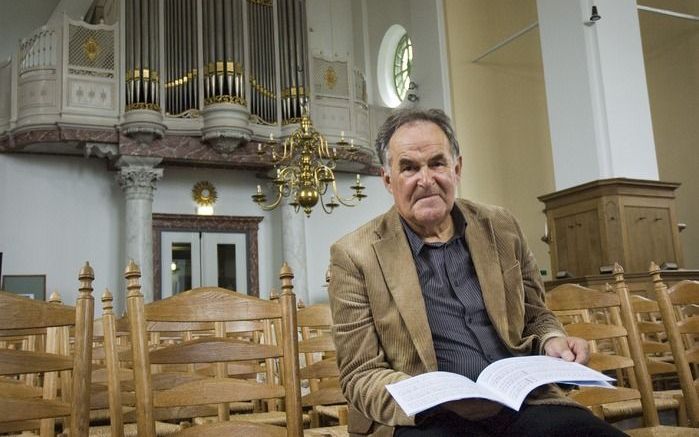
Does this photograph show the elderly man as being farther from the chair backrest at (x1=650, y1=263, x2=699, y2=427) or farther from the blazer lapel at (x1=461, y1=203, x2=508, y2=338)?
the chair backrest at (x1=650, y1=263, x2=699, y2=427)

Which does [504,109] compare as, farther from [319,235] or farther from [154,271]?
[154,271]

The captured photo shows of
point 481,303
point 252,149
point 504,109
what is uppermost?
point 504,109

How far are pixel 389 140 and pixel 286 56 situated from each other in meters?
9.90

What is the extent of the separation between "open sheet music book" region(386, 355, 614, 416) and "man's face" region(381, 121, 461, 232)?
21.7 inches

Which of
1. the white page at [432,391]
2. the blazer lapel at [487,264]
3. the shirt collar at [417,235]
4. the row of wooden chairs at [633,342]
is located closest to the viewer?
the white page at [432,391]

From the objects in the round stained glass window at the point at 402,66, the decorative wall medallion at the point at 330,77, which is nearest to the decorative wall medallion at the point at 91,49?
the decorative wall medallion at the point at 330,77

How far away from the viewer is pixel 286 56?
38.5ft

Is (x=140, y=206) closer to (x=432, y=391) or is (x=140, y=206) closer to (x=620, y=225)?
(x=620, y=225)

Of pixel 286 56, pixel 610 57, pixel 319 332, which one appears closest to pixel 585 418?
pixel 319 332

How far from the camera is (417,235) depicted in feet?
7.27

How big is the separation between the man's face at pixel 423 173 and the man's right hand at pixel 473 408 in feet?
2.07

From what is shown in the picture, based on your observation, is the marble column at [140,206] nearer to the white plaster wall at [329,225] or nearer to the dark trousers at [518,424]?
the white plaster wall at [329,225]

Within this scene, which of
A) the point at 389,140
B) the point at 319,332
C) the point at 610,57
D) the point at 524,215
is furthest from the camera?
the point at 524,215

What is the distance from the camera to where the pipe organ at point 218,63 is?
415 inches
